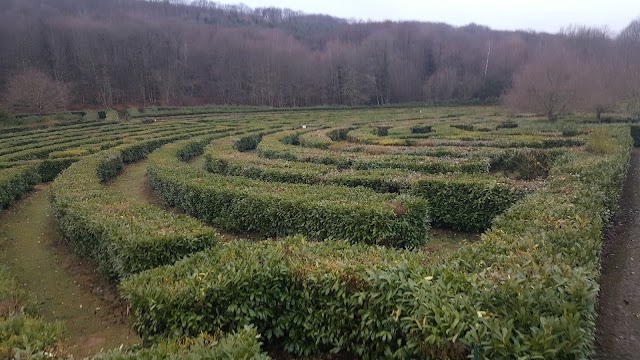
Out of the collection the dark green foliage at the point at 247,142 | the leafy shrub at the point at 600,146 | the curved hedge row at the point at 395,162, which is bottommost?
the dark green foliage at the point at 247,142

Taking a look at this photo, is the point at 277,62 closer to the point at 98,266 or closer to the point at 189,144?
the point at 189,144

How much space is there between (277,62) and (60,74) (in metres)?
34.2

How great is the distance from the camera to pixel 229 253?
7.15 meters

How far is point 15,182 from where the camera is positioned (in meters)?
16.5

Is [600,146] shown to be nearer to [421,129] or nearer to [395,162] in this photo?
Answer: [395,162]

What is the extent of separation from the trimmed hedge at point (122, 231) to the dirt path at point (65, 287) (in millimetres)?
480

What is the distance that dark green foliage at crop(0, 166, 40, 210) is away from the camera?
50.5ft

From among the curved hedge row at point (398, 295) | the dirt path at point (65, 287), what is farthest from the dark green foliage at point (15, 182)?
the curved hedge row at point (398, 295)

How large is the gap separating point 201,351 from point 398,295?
2.37 m

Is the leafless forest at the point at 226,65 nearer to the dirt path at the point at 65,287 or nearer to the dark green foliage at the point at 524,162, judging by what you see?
the dark green foliage at the point at 524,162

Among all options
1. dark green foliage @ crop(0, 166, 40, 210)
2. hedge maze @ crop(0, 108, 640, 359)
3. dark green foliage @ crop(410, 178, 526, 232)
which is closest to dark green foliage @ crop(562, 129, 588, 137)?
hedge maze @ crop(0, 108, 640, 359)

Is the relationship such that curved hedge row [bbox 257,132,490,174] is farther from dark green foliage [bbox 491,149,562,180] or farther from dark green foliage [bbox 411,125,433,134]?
dark green foliage [bbox 411,125,433,134]

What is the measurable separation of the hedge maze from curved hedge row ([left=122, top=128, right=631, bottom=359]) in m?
0.02

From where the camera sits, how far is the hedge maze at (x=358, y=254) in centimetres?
471
